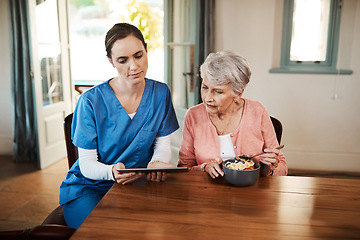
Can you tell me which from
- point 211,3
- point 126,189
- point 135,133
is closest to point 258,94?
point 211,3

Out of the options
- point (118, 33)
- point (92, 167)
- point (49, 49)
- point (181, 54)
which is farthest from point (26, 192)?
point (118, 33)

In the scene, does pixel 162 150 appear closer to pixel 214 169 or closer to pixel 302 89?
pixel 214 169

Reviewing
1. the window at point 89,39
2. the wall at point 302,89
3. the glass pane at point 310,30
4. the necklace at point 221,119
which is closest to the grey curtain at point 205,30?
the wall at point 302,89

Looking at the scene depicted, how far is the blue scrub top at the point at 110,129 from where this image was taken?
1374 millimetres

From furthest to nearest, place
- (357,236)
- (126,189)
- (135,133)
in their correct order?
(135,133)
(126,189)
(357,236)

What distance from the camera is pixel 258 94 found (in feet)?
11.3

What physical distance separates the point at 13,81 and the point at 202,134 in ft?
8.70

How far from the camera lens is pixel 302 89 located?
3.40 m

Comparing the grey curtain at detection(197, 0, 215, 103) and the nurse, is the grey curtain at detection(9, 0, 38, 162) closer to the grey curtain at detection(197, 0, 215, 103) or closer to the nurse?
the grey curtain at detection(197, 0, 215, 103)

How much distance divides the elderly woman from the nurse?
146mm

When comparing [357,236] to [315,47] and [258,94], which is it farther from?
[315,47]

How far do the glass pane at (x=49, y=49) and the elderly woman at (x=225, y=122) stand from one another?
8.16 ft

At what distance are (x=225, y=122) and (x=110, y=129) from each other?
21.4 inches

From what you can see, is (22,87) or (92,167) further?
(22,87)
